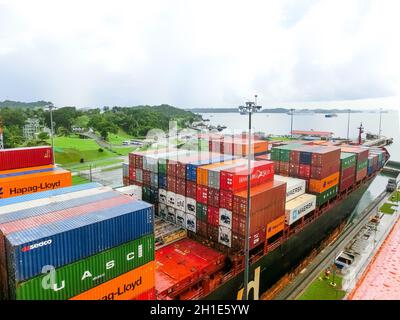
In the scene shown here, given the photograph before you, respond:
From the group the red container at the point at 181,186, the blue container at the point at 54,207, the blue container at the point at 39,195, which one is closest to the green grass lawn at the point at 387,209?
the red container at the point at 181,186

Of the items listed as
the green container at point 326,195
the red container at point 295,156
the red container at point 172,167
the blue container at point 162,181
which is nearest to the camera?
the red container at point 172,167

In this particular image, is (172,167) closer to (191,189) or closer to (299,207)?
(191,189)

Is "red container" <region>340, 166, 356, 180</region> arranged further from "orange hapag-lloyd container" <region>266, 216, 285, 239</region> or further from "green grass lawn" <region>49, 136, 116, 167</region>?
"green grass lawn" <region>49, 136, 116, 167</region>

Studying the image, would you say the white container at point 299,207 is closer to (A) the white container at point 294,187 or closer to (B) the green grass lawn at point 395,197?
(A) the white container at point 294,187

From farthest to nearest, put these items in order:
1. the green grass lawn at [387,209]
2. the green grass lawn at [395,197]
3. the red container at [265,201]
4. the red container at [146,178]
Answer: the green grass lawn at [395,197] → the green grass lawn at [387,209] → the red container at [146,178] → the red container at [265,201]

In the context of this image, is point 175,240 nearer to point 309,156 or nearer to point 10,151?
point 10,151

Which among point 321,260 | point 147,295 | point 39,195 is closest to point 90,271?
point 147,295

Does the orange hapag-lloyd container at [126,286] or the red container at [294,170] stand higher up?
the red container at [294,170]
